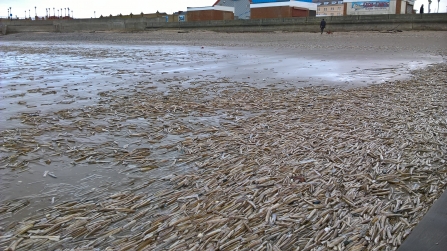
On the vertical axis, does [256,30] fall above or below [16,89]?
Answer: above

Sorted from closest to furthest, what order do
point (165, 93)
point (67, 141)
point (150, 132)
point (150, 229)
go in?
point (150, 229) < point (67, 141) < point (150, 132) < point (165, 93)

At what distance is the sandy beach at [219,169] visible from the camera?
221 centimetres

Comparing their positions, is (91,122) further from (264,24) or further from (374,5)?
(374,5)

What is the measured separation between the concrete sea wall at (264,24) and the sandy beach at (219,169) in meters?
32.5

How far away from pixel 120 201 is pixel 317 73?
7.54m

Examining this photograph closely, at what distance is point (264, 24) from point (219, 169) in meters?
42.2

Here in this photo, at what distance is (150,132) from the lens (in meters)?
4.18

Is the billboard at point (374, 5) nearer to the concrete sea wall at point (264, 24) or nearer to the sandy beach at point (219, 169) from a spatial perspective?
the concrete sea wall at point (264, 24)

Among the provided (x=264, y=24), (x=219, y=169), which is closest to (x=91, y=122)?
(x=219, y=169)

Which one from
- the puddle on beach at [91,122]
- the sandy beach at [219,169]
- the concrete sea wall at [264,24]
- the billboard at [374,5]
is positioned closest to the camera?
the sandy beach at [219,169]

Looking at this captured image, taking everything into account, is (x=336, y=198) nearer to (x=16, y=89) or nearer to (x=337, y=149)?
(x=337, y=149)

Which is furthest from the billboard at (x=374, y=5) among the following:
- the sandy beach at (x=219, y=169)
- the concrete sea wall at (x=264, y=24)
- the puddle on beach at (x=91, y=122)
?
the sandy beach at (x=219, y=169)

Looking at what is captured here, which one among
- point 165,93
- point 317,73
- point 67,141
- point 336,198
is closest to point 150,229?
point 336,198

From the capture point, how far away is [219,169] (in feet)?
10.3
